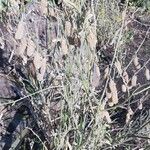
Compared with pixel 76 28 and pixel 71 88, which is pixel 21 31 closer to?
pixel 76 28

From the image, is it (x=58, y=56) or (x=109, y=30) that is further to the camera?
(x=109, y=30)

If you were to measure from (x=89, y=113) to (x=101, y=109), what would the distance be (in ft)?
0.74

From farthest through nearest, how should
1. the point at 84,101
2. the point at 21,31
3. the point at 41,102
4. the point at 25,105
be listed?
the point at 25,105, the point at 41,102, the point at 84,101, the point at 21,31

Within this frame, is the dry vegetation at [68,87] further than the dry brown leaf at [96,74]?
No

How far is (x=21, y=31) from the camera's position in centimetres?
148

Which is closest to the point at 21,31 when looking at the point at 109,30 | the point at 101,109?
the point at 101,109

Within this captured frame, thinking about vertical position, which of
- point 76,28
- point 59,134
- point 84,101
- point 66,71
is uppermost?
point 76,28

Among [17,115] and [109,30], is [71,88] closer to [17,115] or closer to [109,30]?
[17,115]

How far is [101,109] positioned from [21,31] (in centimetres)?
51

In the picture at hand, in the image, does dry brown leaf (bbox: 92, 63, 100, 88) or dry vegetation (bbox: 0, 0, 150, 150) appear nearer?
dry vegetation (bbox: 0, 0, 150, 150)

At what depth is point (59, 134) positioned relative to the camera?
6.38ft

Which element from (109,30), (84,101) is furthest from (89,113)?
(109,30)

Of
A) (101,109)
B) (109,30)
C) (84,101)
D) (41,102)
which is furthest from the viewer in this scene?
(109,30)

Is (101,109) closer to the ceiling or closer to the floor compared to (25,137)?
closer to the ceiling
